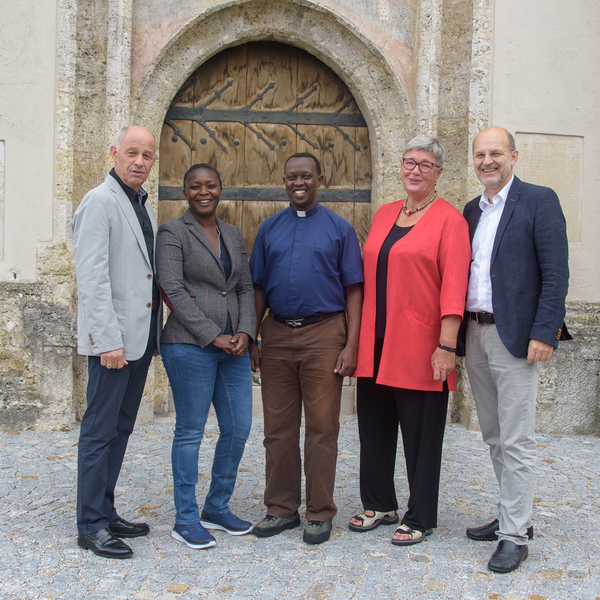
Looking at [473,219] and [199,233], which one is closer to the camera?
[199,233]

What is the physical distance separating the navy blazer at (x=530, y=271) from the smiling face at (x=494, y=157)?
137 mm

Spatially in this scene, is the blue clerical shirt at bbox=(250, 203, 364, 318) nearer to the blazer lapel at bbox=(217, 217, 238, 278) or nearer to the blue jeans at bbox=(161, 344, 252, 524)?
the blazer lapel at bbox=(217, 217, 238, 278)

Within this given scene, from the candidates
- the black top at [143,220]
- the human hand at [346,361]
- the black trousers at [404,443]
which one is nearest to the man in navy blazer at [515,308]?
the black trousers at [404,443]

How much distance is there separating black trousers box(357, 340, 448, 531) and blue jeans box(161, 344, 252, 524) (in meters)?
0.63

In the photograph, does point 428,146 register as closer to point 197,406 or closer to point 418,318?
point 418,318

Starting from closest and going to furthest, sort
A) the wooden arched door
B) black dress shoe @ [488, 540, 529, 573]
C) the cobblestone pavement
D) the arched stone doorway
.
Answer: the cobblestone pavement < black dress shoe @ [488, 540, 529, 573] < the arched stone doorway < the wooden arched door

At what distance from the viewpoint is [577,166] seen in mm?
5387

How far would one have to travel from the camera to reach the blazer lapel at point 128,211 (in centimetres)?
306

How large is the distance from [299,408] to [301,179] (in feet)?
3.76

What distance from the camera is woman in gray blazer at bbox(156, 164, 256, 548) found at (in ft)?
10.0

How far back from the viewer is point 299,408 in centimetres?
335

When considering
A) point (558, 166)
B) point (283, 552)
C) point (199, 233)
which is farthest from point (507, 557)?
point (558, 166)

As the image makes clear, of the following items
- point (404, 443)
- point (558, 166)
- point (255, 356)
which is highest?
point (558, 166)

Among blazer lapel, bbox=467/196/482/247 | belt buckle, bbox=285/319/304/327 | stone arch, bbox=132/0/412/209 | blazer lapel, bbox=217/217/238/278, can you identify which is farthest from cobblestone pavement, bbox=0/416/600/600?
stone arch, bbox=132/0/412/209
